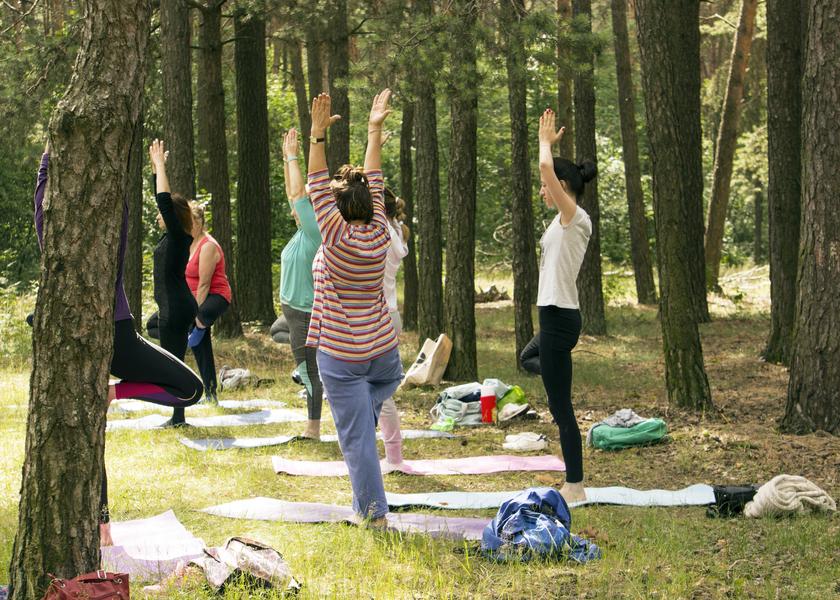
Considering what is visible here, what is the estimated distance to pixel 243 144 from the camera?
1809 centimetres

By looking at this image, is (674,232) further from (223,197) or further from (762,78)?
(762,78)

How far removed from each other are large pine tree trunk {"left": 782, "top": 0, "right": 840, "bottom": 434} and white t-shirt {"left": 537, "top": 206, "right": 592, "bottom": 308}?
8.79ft

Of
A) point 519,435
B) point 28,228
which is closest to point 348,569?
point 519,435

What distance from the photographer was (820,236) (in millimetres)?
8305

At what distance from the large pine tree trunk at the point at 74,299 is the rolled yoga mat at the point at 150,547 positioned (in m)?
0.92

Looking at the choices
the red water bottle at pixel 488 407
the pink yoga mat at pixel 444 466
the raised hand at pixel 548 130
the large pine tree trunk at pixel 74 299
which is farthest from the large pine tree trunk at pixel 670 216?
the large pine tree trunk at pixel 74 299

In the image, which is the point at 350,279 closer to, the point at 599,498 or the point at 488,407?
the point at 599,498

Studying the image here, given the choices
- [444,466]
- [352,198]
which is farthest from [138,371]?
[444,466]

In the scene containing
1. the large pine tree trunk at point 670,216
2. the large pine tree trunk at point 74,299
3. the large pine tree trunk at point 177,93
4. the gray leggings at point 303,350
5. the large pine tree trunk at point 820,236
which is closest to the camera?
the large pine tree trunk at point 74,299

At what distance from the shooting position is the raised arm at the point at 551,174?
20.9ft

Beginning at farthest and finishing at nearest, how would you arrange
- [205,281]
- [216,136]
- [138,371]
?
[216,136] < [205,281] < [138,371]

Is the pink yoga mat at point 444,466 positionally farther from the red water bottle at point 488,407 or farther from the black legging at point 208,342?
the black legging at point 208,342

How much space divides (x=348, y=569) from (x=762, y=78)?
95.6 feet

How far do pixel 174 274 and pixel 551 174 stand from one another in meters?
3.89
